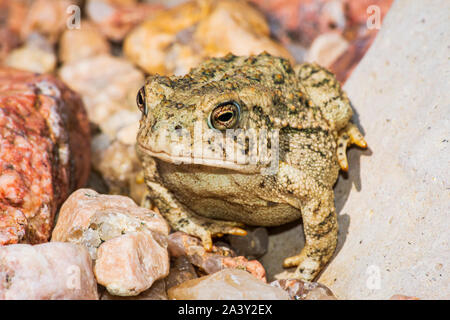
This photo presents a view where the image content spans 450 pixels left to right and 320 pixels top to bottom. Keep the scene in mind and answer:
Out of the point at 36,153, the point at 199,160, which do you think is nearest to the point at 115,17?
the point at 36,153

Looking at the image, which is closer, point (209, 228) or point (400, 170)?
point (400, 170)

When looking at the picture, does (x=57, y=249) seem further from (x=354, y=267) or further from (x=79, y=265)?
(x=354, y=267)

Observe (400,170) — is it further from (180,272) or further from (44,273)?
(44,273)

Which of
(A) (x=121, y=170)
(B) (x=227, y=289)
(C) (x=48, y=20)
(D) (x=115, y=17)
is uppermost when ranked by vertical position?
(D) (x=115, y=17)

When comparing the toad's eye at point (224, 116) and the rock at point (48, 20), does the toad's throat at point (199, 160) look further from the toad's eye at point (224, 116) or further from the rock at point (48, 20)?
the rock at point (48, 20)

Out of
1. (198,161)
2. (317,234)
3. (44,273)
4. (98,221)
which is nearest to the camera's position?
(44,273)

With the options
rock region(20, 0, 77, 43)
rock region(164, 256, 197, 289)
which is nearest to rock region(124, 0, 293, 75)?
rock region(20, 0, 77, 43)
